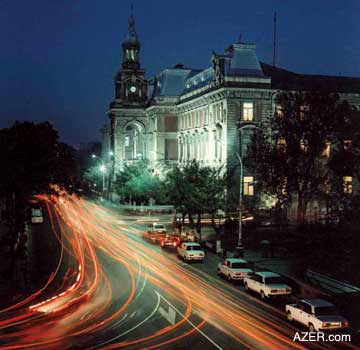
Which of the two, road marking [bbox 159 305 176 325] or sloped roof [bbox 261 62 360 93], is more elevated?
sloped roof [bbox 261 62 360 93]

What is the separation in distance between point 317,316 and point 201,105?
189 ft

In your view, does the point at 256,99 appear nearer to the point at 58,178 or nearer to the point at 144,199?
the point at 144,199

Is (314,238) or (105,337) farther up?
(314,238)

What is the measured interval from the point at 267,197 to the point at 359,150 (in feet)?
47.3

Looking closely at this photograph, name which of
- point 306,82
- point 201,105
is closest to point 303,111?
point 306,82

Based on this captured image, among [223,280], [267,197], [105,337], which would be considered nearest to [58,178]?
[223,280]

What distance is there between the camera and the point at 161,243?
157 ft

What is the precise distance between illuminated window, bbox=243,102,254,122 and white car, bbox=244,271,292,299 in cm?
3878

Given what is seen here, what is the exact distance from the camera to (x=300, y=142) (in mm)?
48969

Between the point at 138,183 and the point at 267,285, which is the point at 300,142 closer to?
the point at 267,285

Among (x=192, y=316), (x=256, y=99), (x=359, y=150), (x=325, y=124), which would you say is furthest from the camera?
(x=256, y=99)

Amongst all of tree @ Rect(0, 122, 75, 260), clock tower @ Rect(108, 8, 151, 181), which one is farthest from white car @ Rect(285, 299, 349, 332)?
clock tower @ Rect(108, 8, 151, 181)

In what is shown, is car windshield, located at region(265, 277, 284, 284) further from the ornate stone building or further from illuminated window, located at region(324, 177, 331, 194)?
illuminated window, located at region(324, 177, 331, 194)

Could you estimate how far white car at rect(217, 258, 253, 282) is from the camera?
1314 inches
